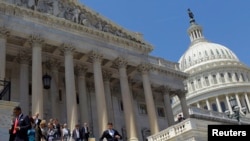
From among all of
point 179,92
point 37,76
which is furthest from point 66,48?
point 179,92

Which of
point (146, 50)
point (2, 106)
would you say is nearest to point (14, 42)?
point (146, 50)

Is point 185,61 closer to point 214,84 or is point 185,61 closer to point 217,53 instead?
point 217,53

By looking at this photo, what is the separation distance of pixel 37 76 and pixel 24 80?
12.9 feet

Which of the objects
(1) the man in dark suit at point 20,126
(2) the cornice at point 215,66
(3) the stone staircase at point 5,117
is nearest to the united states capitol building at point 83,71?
(3) the stone staircase at point 5,117

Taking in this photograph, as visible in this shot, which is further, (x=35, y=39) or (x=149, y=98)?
(x=149, y=98)

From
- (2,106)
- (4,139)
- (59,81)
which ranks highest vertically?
(59,81)

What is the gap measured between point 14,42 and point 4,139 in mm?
22834

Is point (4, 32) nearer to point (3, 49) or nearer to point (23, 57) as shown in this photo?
point (3, 49)

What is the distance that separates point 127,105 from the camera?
36.9 m

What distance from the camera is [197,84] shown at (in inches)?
4395

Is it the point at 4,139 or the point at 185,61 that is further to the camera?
the point at 185,61

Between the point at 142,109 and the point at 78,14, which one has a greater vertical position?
the point at 78,14

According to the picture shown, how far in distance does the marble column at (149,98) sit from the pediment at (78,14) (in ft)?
12.2

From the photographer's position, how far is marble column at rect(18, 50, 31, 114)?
3366 centimetres
